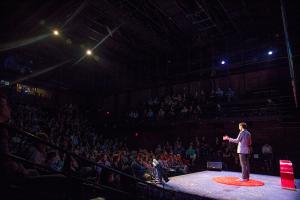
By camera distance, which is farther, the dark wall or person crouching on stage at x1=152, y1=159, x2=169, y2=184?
the dark wall

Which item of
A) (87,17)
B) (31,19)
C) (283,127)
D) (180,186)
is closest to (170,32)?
(87,17)

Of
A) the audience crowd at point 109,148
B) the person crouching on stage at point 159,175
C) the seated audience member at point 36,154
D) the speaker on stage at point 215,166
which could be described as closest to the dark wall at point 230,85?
the audience crowd at point 109,148

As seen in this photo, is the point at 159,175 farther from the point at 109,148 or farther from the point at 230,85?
the point at 230,85

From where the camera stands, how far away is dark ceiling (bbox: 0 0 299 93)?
11.8m

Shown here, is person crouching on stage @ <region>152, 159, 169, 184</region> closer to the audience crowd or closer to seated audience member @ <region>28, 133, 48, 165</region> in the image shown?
the audience crowd

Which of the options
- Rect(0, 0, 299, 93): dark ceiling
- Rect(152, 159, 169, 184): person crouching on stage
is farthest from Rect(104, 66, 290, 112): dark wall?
Rect(152, 159, 169, 184): person crouching on stage

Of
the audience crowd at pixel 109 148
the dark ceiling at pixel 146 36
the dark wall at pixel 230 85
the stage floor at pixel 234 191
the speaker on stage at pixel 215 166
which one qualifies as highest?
the dark ceiling at pixel 146 36

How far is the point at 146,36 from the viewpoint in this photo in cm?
1462

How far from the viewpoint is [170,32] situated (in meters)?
14.5

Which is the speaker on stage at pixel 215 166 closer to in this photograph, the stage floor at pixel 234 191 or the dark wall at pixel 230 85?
the stage floor at pixel 234 191

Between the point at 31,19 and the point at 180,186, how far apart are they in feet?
21.3

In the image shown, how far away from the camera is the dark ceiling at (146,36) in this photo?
11781mm

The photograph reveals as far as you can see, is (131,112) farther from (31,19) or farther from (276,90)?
(31,19)

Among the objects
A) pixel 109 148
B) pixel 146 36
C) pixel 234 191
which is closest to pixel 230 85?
pixel 146 36
